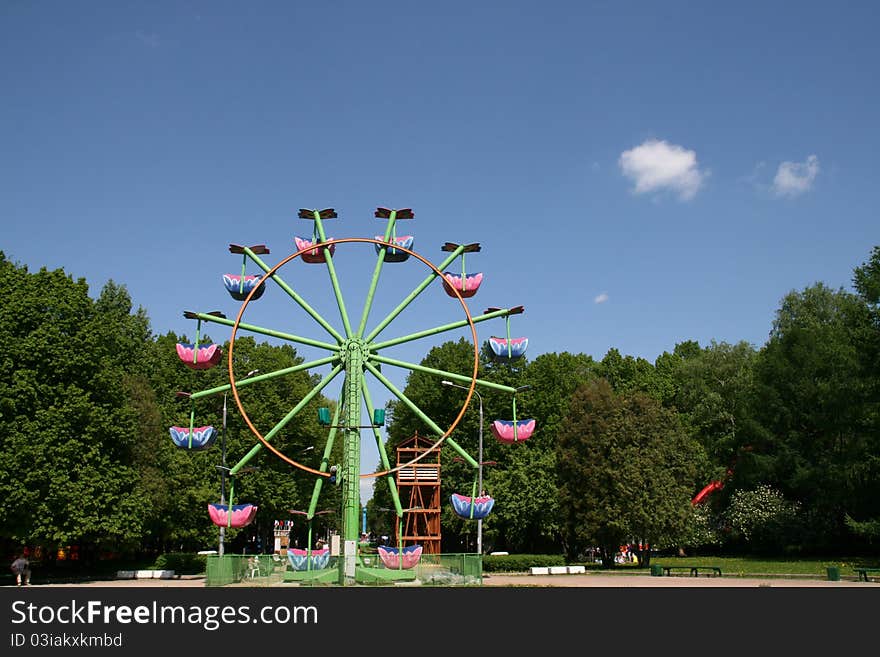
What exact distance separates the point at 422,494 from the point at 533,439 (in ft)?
34.9

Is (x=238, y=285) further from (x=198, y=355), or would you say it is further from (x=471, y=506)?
(x=471, y=506)

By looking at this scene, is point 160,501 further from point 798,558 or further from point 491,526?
point 798,558

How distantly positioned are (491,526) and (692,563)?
13.2 metres

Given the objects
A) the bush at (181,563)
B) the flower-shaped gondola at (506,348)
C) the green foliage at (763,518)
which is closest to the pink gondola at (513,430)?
the flower-shaped gondola at (506,348)

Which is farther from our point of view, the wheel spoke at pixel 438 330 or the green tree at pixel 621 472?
the green tree at pixel 621 472

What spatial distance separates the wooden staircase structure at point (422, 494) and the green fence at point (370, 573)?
19193 millimetres

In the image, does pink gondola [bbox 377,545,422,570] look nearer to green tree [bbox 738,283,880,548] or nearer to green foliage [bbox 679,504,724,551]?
green tree [bbox 738,283,880,548]

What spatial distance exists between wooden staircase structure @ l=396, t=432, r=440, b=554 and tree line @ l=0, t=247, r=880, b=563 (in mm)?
4319

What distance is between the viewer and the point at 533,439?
61.5 m

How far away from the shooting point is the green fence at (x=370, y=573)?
102 feet

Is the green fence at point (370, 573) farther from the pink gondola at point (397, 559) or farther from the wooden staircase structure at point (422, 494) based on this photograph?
the wooden staircase structure at point (422, 494)
